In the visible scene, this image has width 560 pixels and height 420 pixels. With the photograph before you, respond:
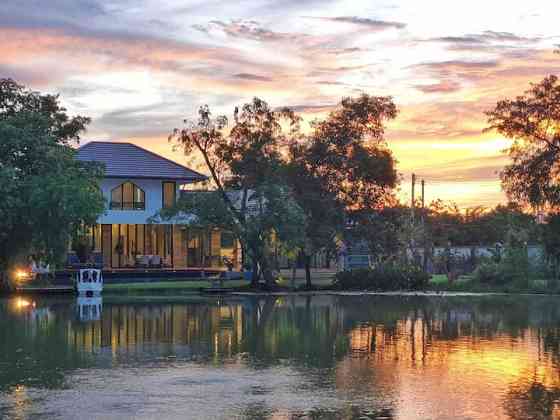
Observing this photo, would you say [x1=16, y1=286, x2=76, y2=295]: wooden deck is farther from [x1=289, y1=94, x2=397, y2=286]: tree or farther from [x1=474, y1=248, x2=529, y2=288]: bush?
[x1=474, y1=248, x2=529, y2=288]: bush

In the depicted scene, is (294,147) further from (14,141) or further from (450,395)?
(450,395)

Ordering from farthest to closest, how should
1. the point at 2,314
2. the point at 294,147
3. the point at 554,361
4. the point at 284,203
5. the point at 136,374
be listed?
the point at 294,147 → the point at 284,203 → the point at 2,314 → the point at 554,361 → the point at 136,374

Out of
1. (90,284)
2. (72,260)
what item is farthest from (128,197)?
(90,284)

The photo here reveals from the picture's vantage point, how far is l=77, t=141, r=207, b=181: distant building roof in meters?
61.2

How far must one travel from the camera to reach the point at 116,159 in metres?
62.3

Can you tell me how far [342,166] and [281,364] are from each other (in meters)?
33.1

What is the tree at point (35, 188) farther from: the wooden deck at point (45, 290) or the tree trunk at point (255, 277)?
the tree trunk at point (255, 277)

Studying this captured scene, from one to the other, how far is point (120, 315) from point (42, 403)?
19.8 m

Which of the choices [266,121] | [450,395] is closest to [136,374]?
[450,395]

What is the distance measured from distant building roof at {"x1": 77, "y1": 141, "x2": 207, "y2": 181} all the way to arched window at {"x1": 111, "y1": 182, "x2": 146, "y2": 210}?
48.0 inches

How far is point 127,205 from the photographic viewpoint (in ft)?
203

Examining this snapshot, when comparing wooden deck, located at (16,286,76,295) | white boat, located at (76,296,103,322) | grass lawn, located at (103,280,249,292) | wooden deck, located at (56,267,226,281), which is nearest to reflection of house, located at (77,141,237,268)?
wooden deck, located at (56,267,226,281)

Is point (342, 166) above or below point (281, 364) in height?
above

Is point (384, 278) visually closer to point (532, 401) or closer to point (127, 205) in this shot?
point (127, 205)
